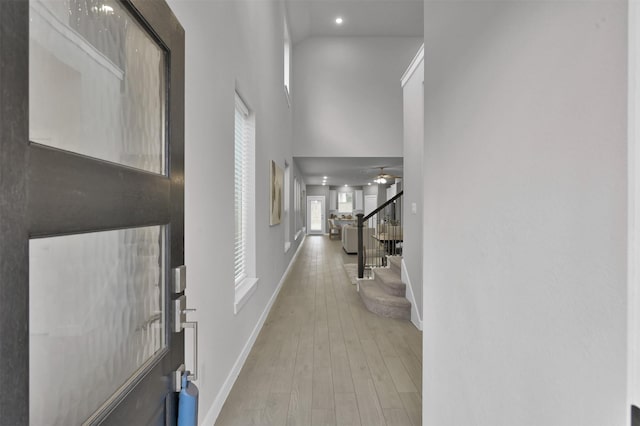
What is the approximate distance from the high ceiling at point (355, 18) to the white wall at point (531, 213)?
549 cm

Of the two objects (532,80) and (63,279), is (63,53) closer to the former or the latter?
(63,279)

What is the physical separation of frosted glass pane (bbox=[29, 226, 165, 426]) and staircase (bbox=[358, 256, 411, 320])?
3.12 m

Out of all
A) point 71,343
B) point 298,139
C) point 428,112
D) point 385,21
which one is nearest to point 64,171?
point 71,343

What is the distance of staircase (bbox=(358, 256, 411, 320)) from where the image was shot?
3.61m

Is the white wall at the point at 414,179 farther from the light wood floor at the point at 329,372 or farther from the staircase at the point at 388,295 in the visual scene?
the light wood floor at the point at 329,372

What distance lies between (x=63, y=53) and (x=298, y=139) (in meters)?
6.22

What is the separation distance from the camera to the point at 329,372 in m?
2.39

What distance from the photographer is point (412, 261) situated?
3.55 metres

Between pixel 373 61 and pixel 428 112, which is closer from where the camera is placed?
pixel 428 112

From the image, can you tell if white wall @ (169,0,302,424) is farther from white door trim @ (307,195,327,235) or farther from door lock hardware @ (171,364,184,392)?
white door trim @ (307,195,327,235)

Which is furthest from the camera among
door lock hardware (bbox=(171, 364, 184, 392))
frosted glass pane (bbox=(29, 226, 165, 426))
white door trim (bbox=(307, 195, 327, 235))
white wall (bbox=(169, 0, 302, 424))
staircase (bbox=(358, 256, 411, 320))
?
white door trim (bbox=(307, 195, 327, 235))

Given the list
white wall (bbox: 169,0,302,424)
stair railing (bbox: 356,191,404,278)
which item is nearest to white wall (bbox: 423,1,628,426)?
white wall (bbox: 169,0,302,424)

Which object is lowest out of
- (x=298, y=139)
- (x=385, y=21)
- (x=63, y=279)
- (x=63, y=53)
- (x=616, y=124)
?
(x=63, y=279)

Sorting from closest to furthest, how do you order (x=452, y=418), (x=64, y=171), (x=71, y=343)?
(x=64, y=171) < (x=71, y=343) < (x=452, y=418)
